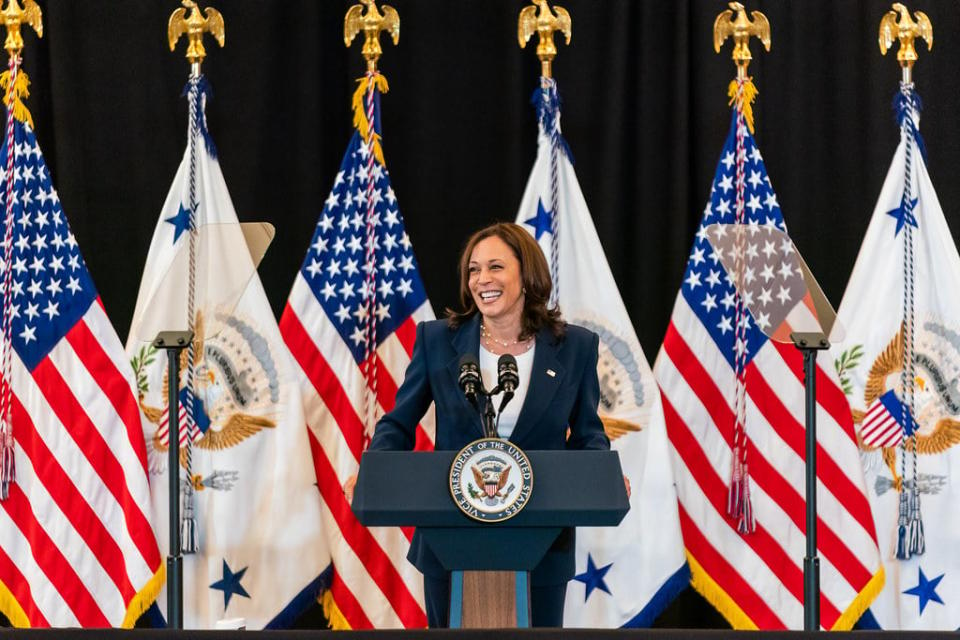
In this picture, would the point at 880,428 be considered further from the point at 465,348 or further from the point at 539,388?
the point at 465,348

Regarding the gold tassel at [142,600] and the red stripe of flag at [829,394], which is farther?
the red stripe of flag at [829,394]

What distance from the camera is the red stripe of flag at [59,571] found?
3598mm

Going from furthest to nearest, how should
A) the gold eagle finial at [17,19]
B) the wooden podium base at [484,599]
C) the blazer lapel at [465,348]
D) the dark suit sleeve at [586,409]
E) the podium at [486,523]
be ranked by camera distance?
the gold eagle finial at [17,19] < the dark suit sleeve at [586,409] < the blazer lapel at [465,348] < the wooden podium base at [484,599] < the podium at [486,523]

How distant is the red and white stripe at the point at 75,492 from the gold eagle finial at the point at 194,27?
0.93 metres

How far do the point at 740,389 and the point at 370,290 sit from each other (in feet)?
4.04

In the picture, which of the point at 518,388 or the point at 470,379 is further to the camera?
the point at 518,388

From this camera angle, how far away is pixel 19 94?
3666mm

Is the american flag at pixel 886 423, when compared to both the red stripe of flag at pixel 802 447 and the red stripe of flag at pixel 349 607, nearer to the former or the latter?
the red stripe of flag at pixel 802 447

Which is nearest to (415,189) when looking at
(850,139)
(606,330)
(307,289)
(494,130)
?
(494,130)

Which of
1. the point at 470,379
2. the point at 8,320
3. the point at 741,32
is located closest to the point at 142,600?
the point at 8,320

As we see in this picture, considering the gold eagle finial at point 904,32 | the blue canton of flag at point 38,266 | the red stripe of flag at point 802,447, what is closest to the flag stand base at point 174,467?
the blue canton of flag at point 38,266

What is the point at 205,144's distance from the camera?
371cm

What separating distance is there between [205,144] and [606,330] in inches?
55.8

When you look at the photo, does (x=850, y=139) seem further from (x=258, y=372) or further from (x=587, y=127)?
(x=258, y=372)
